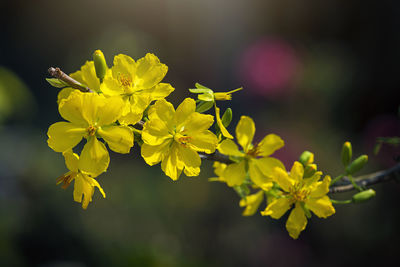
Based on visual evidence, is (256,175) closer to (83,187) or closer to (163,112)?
(163,112)

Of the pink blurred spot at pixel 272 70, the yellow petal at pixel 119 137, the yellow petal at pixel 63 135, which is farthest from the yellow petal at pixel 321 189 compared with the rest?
the pink blurred spot at pixel 272 70

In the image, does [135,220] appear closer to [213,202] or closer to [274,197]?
[213,202]

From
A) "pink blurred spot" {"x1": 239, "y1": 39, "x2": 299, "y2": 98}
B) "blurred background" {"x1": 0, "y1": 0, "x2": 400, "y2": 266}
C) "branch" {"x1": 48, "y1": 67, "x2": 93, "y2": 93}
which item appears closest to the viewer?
"branch" {"x1": 48, "y1": 67, "x2": 93, "y2": 93}

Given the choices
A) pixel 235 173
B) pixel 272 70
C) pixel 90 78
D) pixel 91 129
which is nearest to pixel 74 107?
pixel 91 129

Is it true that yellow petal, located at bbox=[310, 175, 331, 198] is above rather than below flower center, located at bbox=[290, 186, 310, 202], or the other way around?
above

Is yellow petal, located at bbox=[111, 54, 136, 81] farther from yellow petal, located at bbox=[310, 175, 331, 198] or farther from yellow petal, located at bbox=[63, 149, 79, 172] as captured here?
yellow petal, located at bbox=[310, 175, 331, 198]

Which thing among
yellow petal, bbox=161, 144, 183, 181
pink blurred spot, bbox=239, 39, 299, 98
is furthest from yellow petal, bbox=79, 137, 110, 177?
pink blurred spot, bbox=239, 39, 299, 98

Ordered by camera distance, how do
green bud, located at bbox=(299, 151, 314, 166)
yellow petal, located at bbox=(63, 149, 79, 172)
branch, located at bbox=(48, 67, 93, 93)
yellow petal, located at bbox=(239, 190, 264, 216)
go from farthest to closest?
1. yellow petal, located at bbox=(239, 190, 264, 216)
2. green bud, located at bbox=(299, 151, 314, 166)
3. yellow petal, located at bbox=(63, 149, 79, 172)
4. branch, located at bbox=(48, 67, 93, 93)

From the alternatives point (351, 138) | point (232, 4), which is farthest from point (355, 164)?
point (232, 4)
